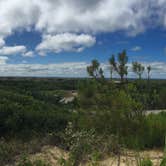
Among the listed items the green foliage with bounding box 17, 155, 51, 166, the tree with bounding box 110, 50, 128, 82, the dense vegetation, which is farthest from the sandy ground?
the tree with bounding box 110, 50, 128, 82

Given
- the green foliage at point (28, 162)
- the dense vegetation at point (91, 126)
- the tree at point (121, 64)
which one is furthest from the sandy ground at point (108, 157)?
A: the tree at point (121, 64)

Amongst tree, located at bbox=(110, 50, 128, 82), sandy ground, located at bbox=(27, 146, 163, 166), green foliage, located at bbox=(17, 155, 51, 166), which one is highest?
tree, located at bbox=(110, 50, 128, 82)

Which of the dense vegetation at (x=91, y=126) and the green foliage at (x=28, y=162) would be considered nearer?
the green foliage at (x=28, y=162)

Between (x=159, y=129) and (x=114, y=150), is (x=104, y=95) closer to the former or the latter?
(x=159, y=129)

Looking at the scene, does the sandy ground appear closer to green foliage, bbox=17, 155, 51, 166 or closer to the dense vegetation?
the dense vegetation

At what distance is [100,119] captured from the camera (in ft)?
24.4

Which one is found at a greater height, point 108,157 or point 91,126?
point 91,126

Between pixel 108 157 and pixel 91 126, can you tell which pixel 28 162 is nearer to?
pixel 108 157

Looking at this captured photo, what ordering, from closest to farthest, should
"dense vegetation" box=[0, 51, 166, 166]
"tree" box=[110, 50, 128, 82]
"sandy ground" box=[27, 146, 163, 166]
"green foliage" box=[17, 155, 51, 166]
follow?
"green foliage" box=[17, 155, 51, 166] < "sandy ground" box=[27, 146, 163, 166] < "dense vegetation" box=[0, 51, 166, 166] < "tree" box=[110, 50, 128, 82]

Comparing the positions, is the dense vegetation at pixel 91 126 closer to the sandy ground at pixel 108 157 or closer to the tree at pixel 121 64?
the sandy ground at pixel 108 157

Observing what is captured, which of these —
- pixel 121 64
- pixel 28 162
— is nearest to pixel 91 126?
pixel 28 162

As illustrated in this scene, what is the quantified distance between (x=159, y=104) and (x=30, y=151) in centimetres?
2533

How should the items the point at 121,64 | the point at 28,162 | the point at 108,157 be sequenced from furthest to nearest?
the point at 121,64
the point at 108,157
the point at 28,162

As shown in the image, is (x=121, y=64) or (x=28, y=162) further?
(x=121, y=64)
